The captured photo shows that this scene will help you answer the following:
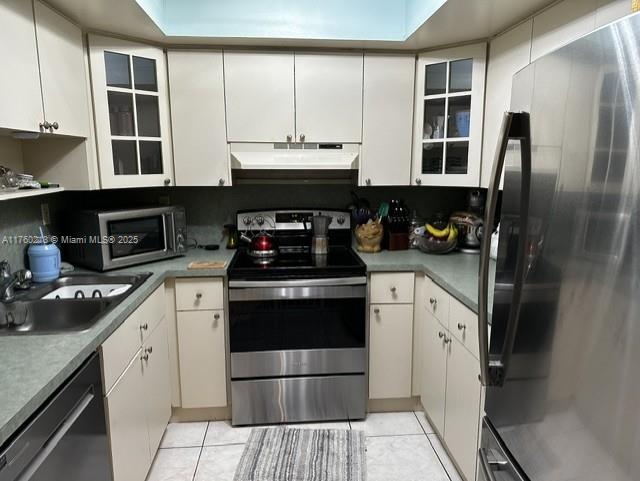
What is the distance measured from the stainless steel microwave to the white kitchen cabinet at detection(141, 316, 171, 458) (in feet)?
1.31

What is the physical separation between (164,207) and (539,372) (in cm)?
202

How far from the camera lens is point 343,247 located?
277 cm

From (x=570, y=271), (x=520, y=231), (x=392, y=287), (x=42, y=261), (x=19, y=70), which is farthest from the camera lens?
(x=392, y=287)

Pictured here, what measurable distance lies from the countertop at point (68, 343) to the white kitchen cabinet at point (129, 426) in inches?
9.7

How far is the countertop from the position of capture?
1.02 metres

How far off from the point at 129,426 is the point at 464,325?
4.68 ft

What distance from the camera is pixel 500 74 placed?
7.13 ft

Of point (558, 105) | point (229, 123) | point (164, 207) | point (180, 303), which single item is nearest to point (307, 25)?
point (229, 123)

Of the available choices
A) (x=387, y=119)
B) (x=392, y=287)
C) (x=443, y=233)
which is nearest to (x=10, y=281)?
(x=392, y=287)

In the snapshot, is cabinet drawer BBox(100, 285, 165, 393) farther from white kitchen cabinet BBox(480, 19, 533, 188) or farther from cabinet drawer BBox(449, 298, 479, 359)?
white kitchen cabinet BBox(480, 19, 533, 188)

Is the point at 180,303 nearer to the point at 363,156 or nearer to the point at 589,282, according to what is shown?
the point at 363,156

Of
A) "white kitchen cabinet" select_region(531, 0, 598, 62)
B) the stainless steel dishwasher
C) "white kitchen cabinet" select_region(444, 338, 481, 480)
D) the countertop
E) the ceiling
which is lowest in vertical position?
"white kitchen cabinet" select_region(444, 338, 481, 480)

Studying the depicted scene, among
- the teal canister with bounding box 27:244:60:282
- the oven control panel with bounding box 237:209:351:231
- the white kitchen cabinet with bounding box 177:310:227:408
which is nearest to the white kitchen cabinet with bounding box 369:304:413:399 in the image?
the oven control panel with bounding box 237:209:351:231

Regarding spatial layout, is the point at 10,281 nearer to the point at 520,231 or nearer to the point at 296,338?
the point at 296,338
